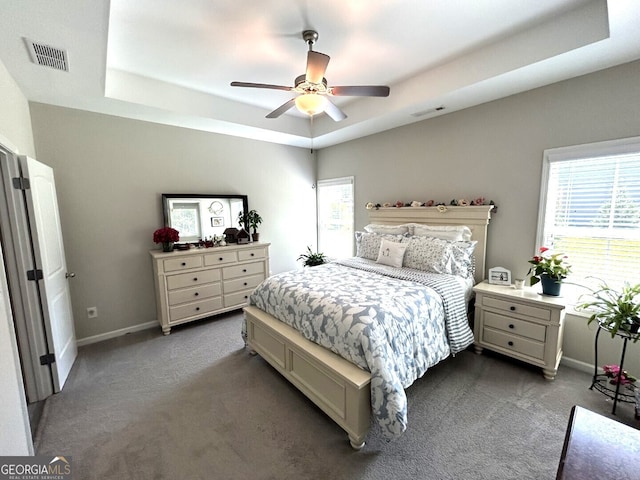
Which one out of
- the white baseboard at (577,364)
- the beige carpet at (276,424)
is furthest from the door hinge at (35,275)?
the white baseboard at (577,364)

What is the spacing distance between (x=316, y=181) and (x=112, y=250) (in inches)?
130

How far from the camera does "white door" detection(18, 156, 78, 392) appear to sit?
2.10 metres

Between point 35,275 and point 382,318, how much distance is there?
8.82 feet

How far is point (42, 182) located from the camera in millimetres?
2283

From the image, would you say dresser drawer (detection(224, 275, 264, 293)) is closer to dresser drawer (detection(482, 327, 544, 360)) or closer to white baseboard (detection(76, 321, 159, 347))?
white baseboard (detection(76, 321, 159, 347))

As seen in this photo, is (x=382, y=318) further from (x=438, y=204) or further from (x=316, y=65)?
(x=438, y=204)

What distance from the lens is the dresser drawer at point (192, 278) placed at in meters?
3.21

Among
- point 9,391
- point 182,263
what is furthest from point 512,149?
point 9,391

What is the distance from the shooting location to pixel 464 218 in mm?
3117

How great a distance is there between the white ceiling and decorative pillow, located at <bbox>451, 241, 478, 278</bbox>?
5.05 feet

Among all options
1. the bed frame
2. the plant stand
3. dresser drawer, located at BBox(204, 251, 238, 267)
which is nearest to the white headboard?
the bed frame

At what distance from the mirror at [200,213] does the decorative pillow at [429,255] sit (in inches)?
101

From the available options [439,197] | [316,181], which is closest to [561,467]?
[439,197]

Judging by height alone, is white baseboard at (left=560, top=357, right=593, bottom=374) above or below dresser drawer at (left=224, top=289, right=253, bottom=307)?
below
